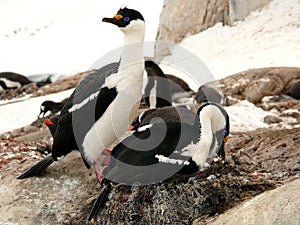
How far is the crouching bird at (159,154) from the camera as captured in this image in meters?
5.61

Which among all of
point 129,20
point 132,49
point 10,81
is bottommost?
point 10,81

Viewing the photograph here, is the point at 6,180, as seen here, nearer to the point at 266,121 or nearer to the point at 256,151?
the point at 256,151

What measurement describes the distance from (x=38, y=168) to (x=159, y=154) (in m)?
1.63

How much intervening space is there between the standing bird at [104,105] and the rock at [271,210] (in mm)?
1816

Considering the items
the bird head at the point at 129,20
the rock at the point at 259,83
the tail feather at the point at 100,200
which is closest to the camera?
the tail feather at the point at 100,200

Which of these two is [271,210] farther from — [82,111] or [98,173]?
[82,111]

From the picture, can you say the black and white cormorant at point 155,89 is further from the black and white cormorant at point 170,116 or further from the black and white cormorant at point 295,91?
the black and white cormorant at point 170,116

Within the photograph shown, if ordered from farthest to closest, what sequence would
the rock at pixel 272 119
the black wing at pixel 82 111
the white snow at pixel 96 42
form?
the white snow at pixel 96 42 → the rock at pixel 272 119 → the black wing at pixel 82 111

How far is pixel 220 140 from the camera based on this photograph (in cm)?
632

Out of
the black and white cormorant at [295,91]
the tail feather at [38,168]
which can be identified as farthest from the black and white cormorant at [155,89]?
the tail feather at [38,168]

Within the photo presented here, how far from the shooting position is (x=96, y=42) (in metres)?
31.8

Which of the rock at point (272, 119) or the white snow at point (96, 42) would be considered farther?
the white snow at point (96, 42)

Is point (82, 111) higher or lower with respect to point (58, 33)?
higher

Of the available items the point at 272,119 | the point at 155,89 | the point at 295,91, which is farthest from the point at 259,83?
the point at 155,89
